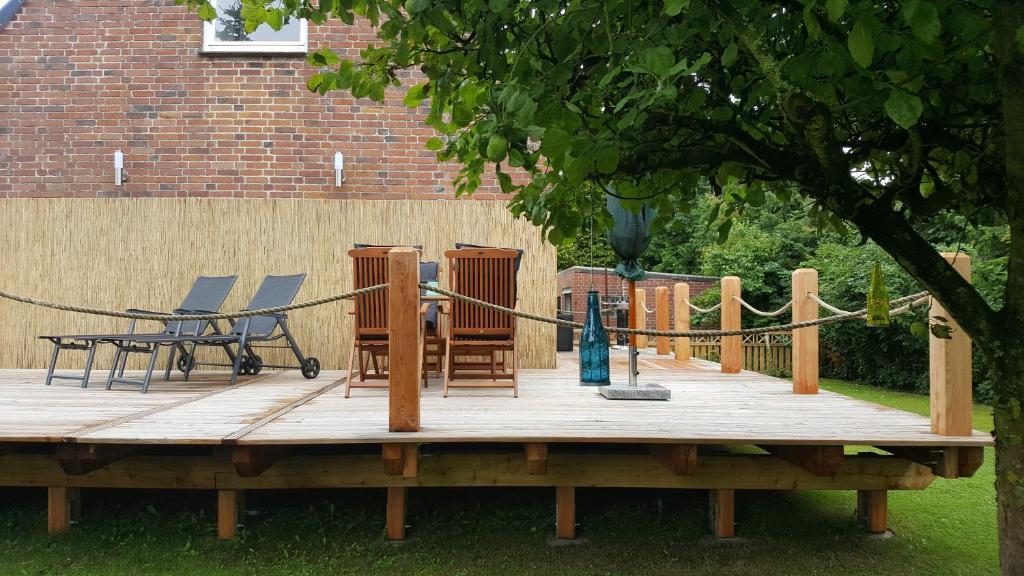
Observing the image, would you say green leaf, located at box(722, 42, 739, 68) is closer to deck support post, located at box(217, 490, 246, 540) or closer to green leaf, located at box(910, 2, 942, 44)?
green leaf, located at box(910, 2, 942, 44)

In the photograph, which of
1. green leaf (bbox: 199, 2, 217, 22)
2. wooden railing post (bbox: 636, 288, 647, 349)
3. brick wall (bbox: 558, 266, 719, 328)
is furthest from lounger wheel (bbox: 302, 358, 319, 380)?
brick wall (bbox: 558, 266, 719, 328)

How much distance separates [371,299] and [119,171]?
158 inches

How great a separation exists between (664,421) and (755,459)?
0.49m

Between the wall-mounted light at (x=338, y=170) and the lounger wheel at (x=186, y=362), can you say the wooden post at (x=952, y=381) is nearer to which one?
the lounger wheel at (x=186, y=362)

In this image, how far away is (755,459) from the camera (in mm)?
3393

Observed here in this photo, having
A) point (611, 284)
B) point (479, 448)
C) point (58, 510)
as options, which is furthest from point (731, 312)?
point (611, 284)

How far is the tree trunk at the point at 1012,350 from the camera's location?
1569mm

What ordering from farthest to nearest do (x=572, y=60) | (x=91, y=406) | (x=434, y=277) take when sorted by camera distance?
(x=434, y=277)
(x=91, y=406)
(x=572, y=60)

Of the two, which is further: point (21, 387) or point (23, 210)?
point (23, 210)

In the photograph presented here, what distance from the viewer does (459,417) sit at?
11.2 ft

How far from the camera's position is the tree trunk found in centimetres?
157

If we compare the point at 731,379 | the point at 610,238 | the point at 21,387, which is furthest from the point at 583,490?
the point at 21,387

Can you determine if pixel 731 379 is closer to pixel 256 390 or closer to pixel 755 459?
pixel 755 459

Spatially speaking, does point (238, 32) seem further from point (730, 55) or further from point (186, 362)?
point (730, 55)
